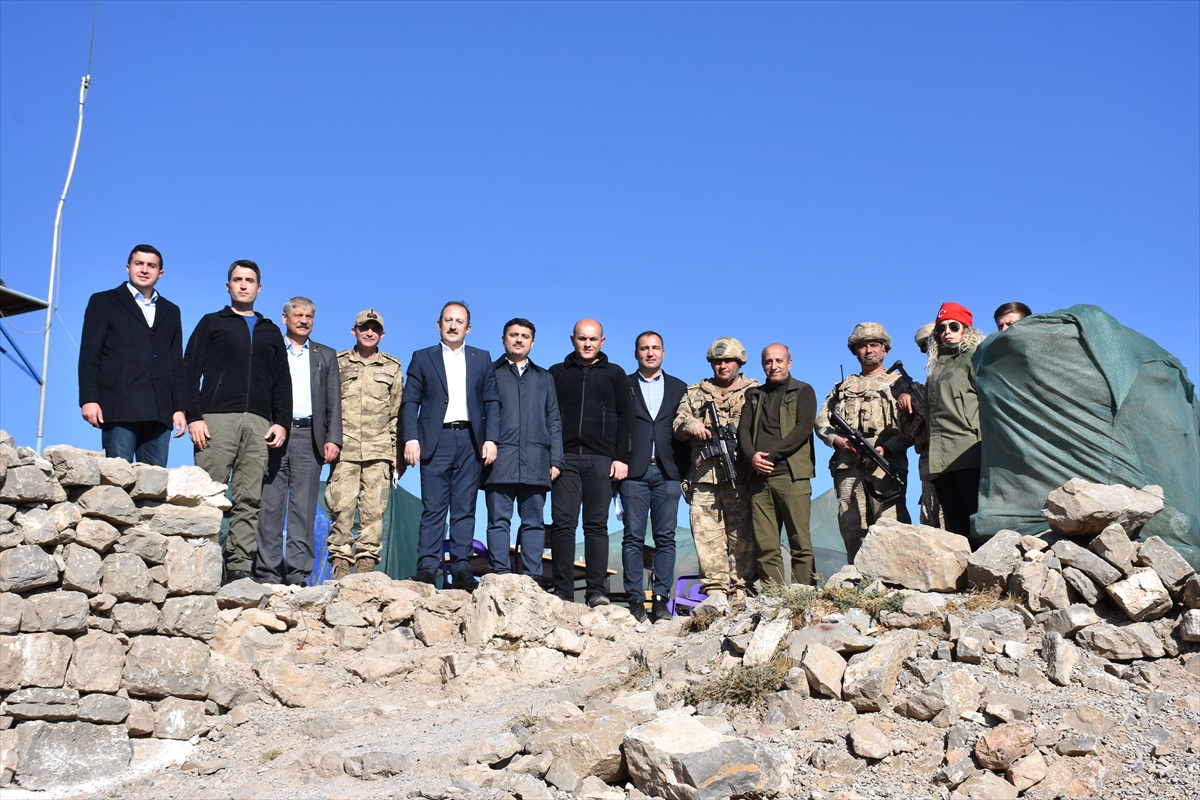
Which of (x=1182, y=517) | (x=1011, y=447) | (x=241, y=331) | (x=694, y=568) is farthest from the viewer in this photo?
(x=694, y=568)

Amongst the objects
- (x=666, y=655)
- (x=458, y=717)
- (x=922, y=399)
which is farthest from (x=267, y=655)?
(x=922, y=399)

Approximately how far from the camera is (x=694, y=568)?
10.8m

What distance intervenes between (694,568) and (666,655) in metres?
4.27

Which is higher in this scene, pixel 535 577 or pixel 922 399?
pixel 922 399

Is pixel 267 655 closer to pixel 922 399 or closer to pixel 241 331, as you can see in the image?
pixel 241 331

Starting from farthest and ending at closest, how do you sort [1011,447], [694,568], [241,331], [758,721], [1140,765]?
1. [694,568]
2. [241,331]
3. [1011,447]
4. [758,721]
5. [1140,765]

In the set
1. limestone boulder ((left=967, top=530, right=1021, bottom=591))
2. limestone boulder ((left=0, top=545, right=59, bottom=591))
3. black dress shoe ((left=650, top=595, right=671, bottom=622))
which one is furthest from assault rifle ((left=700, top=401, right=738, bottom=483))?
limestone boulder ((left=0, top=545, right=59, bottom=591))

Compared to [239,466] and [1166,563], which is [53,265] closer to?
[239,466]

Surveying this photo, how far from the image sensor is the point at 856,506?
26.3 ft

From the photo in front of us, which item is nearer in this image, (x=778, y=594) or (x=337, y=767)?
(x=337, y=767)

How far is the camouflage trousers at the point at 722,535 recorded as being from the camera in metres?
8.00

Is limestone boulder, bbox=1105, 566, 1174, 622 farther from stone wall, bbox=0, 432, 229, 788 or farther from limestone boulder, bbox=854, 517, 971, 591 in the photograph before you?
stone wall, bbox=0, 432, 229, 788

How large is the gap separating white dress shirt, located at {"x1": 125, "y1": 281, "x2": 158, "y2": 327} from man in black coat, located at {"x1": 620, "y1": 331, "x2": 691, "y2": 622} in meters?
3.43

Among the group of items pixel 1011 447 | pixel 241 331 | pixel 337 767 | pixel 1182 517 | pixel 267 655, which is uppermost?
pixel 241 331
